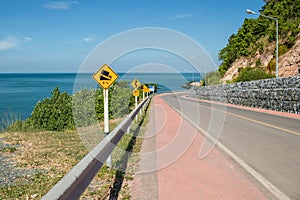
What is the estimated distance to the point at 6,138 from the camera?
33.3 feet

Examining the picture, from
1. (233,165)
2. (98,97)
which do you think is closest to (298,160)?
(233,165)

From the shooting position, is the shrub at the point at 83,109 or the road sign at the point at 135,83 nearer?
the shrub at the point at 83,109

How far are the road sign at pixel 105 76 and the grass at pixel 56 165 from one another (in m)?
1.75

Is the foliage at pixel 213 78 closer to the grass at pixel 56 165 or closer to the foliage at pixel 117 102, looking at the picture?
the foliage at pixel 117 102

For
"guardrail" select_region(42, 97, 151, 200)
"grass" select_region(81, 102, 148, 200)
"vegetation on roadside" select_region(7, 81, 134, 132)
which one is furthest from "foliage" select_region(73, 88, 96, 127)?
"guardrail" select_region(42, 97, 151, 200)

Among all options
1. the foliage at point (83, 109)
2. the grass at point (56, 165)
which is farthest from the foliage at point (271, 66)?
the grass at point (56, 165)

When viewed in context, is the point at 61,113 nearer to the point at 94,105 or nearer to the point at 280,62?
the point at 94,105

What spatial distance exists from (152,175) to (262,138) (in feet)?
17.3

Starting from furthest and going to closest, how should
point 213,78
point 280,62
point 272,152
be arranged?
1. point 213,78
2. point 280,62
3. point 272,152

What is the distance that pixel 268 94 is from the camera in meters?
23.6

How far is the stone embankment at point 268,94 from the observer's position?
19781mm

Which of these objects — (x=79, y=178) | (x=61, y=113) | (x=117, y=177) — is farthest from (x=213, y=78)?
(x=79, y=178)

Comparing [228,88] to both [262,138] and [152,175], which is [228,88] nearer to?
[262,138]

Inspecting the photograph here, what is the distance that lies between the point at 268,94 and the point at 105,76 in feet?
62.7
